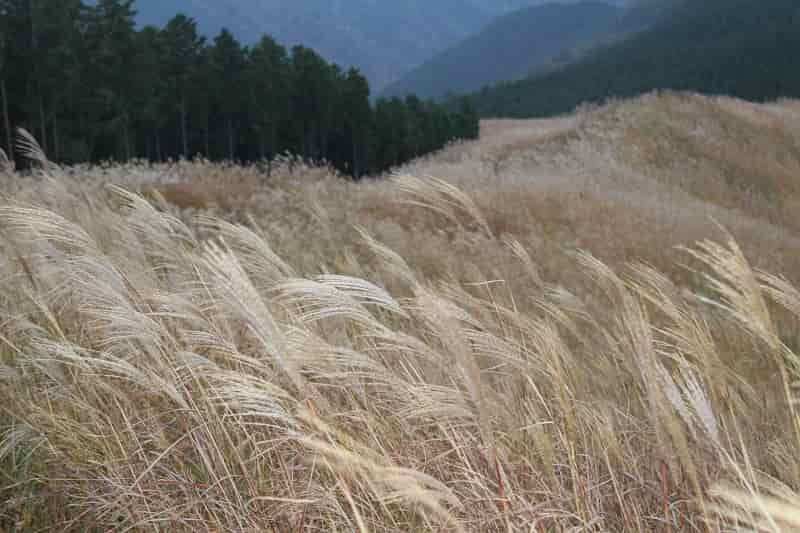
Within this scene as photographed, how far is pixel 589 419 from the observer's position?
191 centimetres

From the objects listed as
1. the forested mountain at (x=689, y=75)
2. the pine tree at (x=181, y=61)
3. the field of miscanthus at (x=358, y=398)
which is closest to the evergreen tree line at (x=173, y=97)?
the pine tree at (x=181, y=61)

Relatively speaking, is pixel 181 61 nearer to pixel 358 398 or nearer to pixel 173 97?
pixel 173 97

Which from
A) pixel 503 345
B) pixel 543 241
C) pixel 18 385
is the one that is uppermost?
pixel 503 345

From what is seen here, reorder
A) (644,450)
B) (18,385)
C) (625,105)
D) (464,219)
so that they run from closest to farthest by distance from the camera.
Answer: (644,450) → (18,385) → (464,219) → (625,105)

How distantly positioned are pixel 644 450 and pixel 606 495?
1.17 ft

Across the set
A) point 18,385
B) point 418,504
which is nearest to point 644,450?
point 418,504

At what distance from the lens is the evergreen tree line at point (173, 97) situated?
116 ft

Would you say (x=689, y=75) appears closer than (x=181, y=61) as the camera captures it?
No

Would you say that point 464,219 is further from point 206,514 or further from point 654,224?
point 206,514

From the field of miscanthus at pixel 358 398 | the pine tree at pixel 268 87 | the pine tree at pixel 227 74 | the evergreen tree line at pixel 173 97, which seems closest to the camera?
the field of miscanthus at pixel 358 398

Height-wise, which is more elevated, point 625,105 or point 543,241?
point 625,105

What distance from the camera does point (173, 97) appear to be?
44.1 m

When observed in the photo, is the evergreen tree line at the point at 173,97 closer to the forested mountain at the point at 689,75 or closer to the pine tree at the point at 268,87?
the pine tree at the point at 268,87

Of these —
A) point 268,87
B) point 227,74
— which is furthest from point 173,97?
point 268,87
